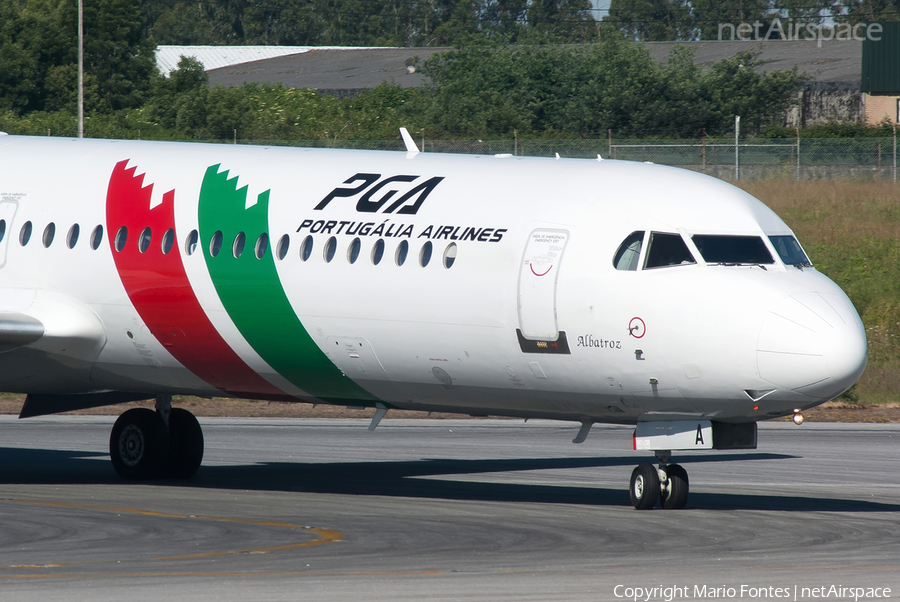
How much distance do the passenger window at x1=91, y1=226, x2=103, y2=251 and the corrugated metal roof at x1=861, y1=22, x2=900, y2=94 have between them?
61999mm

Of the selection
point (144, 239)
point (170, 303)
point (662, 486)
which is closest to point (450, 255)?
point (662, 486)

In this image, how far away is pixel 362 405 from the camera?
19.4 metres

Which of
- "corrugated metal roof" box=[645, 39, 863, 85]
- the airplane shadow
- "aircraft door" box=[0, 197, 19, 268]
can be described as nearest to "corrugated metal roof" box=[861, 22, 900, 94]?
"corrugated metal roof" box=[645, 39, 863, 85]

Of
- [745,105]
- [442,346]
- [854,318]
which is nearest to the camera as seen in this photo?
[854,318]

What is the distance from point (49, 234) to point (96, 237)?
0.85m

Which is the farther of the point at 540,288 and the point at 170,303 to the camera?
the point at 170,303

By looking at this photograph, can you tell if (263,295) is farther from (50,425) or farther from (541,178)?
(50,425)

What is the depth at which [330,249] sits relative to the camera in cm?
1861

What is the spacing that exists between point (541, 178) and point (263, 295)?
12.9 feet

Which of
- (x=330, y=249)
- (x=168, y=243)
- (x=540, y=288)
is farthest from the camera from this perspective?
(x=168, y=243)

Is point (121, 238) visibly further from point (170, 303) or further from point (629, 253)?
point (629, 253)

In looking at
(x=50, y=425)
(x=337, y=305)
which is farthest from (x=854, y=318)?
(x=50, y=425)

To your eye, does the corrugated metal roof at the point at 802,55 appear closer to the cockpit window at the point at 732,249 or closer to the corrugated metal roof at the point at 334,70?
the corrugated metal roof at the point at 334,70

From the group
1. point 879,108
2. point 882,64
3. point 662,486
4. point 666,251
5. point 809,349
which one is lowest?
point 662,486
